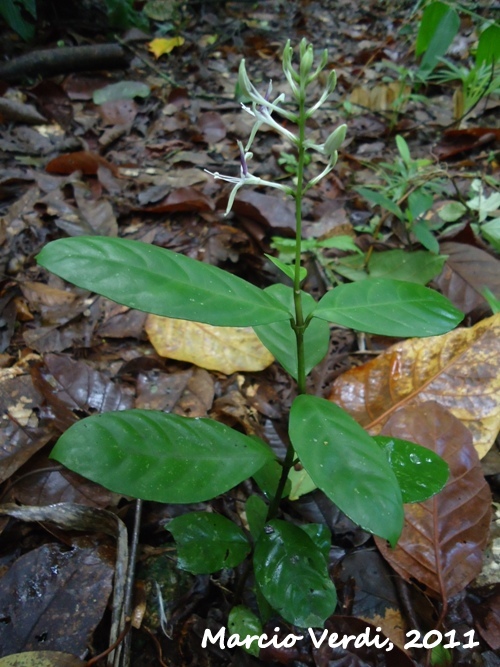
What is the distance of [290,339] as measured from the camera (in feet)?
4.14

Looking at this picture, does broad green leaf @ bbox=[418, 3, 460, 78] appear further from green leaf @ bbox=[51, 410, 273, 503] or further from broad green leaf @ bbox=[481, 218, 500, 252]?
green leaf @ bbox=[51, 410, 273, 503]

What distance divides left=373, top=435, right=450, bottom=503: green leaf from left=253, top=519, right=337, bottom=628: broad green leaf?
0.28 metres

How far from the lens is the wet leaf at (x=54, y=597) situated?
1.14 m

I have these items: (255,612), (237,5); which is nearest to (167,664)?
(255,612)

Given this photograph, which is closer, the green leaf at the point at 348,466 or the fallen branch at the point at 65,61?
the green leaf at the point at 348,466

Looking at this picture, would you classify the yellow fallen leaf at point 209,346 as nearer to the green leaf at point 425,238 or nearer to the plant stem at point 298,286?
the plant stem at point 298,286

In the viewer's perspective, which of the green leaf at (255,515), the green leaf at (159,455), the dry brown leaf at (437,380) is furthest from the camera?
the dry brown leaf at (437,380)

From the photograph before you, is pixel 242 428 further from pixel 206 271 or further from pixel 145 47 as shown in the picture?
pixel 145 47

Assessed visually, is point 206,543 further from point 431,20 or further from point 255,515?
point 431,20

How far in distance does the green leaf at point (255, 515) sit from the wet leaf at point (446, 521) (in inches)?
13.7

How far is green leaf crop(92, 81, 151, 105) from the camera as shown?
376 centimetres

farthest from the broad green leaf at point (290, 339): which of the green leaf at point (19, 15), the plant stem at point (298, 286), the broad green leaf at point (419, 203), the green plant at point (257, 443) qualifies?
the green leaf at point (19, 15)

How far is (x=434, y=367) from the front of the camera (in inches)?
67.6

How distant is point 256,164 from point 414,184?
1.20 m
